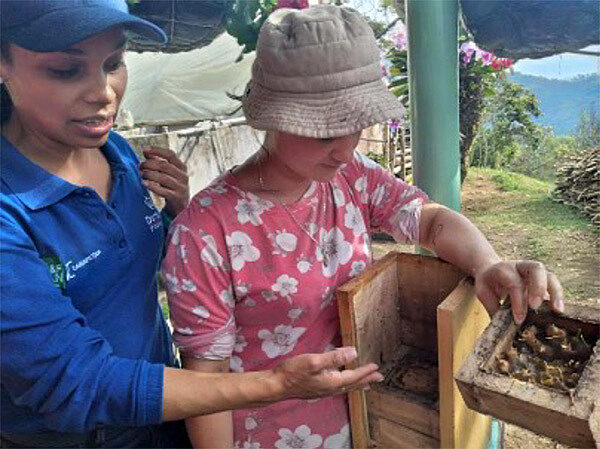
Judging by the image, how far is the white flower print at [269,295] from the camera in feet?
3.95

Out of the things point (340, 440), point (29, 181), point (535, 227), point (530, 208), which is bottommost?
point (530, 208)

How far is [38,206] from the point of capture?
1.03 metres

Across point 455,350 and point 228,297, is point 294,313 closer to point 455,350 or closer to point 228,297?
point 228,297

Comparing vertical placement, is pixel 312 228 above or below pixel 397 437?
above

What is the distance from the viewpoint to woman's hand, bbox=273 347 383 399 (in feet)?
3.42

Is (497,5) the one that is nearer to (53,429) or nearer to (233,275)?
(233,275)

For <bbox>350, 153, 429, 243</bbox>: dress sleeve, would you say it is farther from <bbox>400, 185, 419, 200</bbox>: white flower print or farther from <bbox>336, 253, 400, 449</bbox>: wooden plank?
<bbox>336, 253, 400, 449</bbox>: wooden plank

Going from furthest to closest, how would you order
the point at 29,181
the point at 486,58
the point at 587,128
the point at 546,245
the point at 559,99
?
the point at 559,99, the point at 587,128, the point at 546,245, the point at 486,58, the point at 29,181

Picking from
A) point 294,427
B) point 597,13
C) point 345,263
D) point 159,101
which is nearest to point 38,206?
point 345,263

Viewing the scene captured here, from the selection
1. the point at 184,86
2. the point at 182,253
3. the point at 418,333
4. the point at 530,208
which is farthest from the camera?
the point at 184,86

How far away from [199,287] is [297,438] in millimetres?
531

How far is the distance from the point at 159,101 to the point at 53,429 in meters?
16.6

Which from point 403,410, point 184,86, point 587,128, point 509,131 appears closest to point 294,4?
point 403,410

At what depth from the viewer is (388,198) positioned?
4.75 feet
